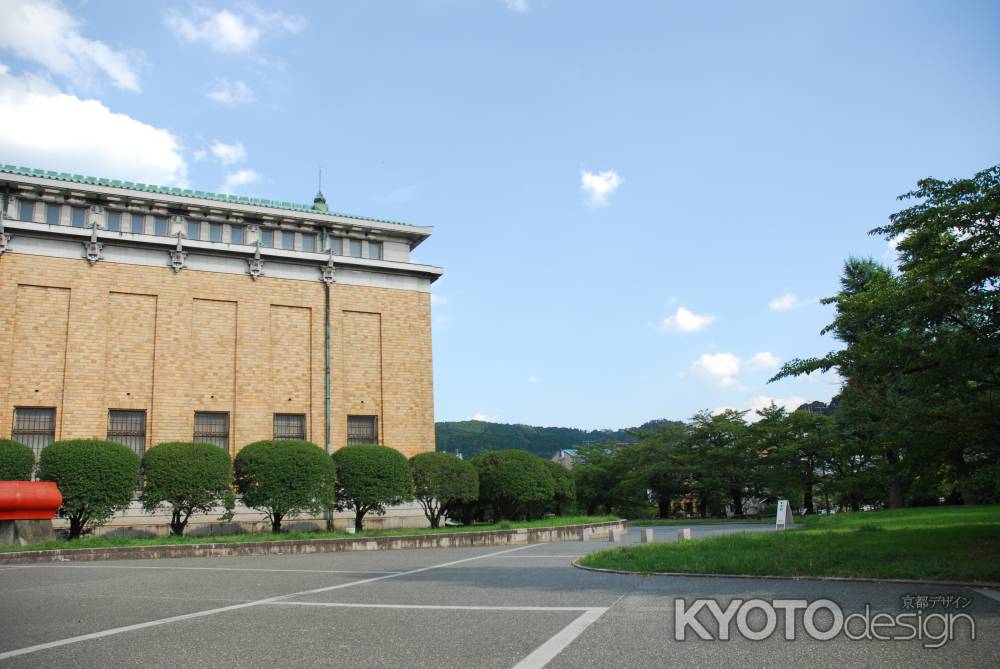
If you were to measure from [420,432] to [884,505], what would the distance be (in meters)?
33.7

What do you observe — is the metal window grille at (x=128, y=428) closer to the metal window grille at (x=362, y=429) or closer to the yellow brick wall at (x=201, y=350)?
the yellow brick wall at (x=201, y=350)

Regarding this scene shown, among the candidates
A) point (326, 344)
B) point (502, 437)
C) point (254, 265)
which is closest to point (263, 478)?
point (326, 344)

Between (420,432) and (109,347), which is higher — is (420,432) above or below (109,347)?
below

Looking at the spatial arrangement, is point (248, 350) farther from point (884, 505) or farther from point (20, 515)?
point (884, 505)

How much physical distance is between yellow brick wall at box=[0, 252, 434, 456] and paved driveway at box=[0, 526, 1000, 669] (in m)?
16.6

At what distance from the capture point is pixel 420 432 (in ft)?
116

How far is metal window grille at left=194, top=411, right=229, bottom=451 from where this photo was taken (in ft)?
102

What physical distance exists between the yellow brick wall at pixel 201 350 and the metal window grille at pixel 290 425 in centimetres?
36

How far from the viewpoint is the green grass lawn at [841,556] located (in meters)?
10.7

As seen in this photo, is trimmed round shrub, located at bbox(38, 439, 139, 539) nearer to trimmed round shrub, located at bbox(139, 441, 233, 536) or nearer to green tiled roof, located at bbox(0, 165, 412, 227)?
trimmed round shrub, located at bbox(139, 441, 233, 536)

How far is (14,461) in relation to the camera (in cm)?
2369

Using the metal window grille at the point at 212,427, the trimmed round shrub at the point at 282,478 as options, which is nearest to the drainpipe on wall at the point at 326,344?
the metal window grille at the point at 212,427

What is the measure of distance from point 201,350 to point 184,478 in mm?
8698

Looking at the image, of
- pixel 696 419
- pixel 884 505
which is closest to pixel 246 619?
pixel 696 419
